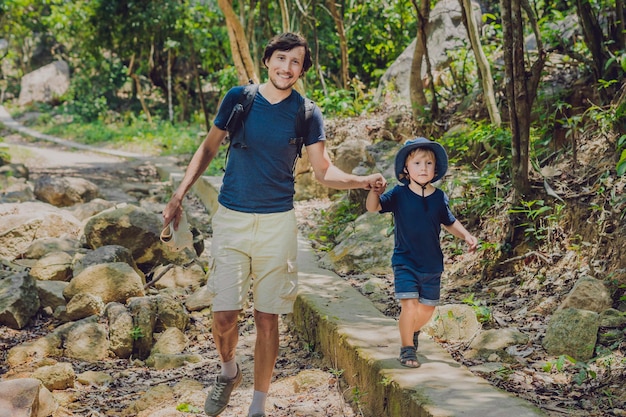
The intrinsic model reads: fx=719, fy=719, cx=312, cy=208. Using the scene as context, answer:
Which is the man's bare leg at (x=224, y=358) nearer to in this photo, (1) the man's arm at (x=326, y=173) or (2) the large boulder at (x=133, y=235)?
(1) the man's arm at (x=326, y=173)

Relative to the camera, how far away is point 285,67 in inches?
148

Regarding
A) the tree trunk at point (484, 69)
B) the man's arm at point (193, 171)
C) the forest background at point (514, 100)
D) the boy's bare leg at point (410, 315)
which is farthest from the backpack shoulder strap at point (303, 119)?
the tree trunk at point (484, 69)

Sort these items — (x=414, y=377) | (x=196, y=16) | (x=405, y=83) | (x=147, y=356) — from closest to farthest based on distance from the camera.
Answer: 1. (x=414, y=377)
2. (x=147, y=356)
3. (x=405, y=83)
4. (x=196, y=16)

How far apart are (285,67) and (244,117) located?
339 mm

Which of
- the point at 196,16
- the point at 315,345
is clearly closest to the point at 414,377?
the point at 315,345

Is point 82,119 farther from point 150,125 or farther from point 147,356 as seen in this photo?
point 147,356

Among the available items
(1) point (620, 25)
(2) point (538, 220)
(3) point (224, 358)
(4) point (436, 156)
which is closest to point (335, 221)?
(2) point (538, 220)

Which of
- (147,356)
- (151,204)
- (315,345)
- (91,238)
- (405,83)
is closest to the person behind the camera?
(315,345)

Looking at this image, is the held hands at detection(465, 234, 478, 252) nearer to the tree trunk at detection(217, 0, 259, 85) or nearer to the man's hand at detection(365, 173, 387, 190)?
the man's hand at detection(365, 173, 387, 190)

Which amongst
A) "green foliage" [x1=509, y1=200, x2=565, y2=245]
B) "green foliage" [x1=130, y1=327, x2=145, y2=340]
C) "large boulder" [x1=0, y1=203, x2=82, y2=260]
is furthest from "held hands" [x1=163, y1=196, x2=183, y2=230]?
"large boulder" [x1=0, y1=203, x2=82, y2=260]

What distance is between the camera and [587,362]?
415 centimetres

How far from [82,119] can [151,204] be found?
→ 1755 centimetres

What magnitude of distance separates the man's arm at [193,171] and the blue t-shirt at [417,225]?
98cm

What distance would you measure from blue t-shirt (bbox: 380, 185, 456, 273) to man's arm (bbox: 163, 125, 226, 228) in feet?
3.23
